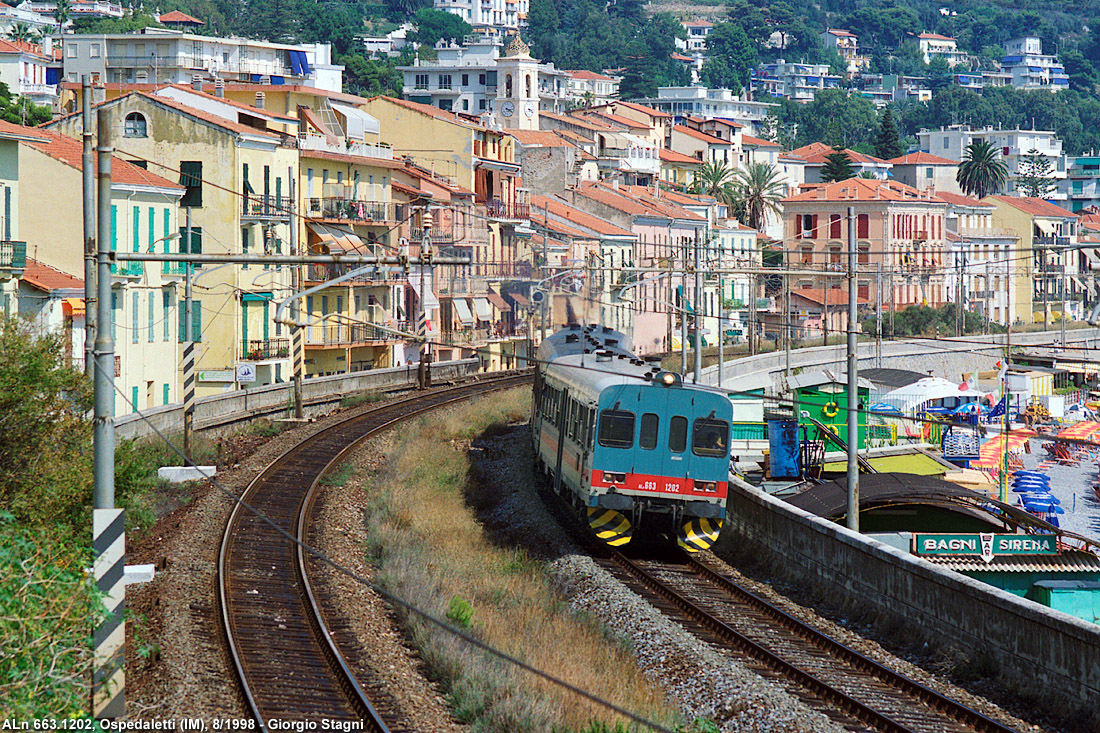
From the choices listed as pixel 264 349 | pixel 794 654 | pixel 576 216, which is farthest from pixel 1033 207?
pixel 794 654

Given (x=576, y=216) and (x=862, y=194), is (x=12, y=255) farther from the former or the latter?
(x=862, y=194)

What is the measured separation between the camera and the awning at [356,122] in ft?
234

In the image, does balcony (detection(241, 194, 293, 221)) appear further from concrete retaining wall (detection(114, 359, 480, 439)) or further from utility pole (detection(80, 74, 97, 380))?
utility pole (detection(80, 74, 97, 380))

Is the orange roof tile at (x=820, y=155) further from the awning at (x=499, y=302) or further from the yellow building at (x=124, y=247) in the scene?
the yellow building at (x=124, y=247)

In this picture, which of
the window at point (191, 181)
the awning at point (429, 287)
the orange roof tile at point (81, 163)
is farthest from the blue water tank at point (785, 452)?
the awning at point (429, 287)

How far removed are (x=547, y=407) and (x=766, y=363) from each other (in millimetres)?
31854

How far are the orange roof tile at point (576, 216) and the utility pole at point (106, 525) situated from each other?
6742 cm

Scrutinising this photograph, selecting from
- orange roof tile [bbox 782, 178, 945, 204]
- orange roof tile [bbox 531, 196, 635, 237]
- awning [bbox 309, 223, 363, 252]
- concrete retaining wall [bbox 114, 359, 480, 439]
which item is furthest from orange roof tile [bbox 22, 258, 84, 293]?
orange roof tile [bbox 782, 178, 945, 204]

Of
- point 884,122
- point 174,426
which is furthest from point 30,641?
point 884,122

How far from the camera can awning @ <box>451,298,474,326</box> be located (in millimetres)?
72375

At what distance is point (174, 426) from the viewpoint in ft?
118

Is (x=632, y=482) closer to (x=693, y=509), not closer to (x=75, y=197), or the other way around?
(x=693, y=509)

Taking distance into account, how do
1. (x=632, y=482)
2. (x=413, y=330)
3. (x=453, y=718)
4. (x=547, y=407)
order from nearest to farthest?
1. (x=453, y=718)
2. (x=632, y=482)
3. (x=547, y=407)
4. (x=413, y=330)

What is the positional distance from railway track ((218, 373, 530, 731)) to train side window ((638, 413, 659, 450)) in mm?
5625
